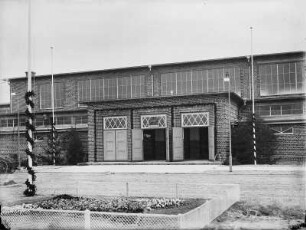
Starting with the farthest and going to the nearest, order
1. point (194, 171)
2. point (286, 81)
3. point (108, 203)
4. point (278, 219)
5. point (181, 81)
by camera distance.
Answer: point (181, 81), point (286, 81), point (194, 171), point (108, 203), point (278, 219)

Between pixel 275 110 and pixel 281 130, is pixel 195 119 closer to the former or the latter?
pixel 281 130

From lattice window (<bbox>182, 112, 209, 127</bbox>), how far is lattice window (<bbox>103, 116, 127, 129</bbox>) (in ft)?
16.6

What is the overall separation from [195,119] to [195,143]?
208 inches

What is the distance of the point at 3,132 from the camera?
146 feet

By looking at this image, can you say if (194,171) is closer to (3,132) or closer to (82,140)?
(82,140)

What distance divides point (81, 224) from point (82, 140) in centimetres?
3122

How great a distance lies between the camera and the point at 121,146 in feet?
114

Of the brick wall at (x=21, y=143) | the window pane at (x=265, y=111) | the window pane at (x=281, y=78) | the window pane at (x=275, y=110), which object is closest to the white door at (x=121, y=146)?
the brick wall at (x=21, y=143)

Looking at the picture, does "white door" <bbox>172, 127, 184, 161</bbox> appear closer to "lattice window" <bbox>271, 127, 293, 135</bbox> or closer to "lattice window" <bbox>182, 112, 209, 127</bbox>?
"lattice window" <bbox>182, 112, 209, 127</bbox>

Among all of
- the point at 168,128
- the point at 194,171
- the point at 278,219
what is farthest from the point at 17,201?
the point at 168,128

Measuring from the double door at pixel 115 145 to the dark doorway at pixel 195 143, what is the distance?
5629 mm

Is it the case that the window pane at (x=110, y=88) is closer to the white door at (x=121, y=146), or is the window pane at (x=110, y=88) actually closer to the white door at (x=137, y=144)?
the white door at (x=121, y=146)

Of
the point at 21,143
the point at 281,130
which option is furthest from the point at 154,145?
the point at 21,143

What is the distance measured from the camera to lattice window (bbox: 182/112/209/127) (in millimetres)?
32719
